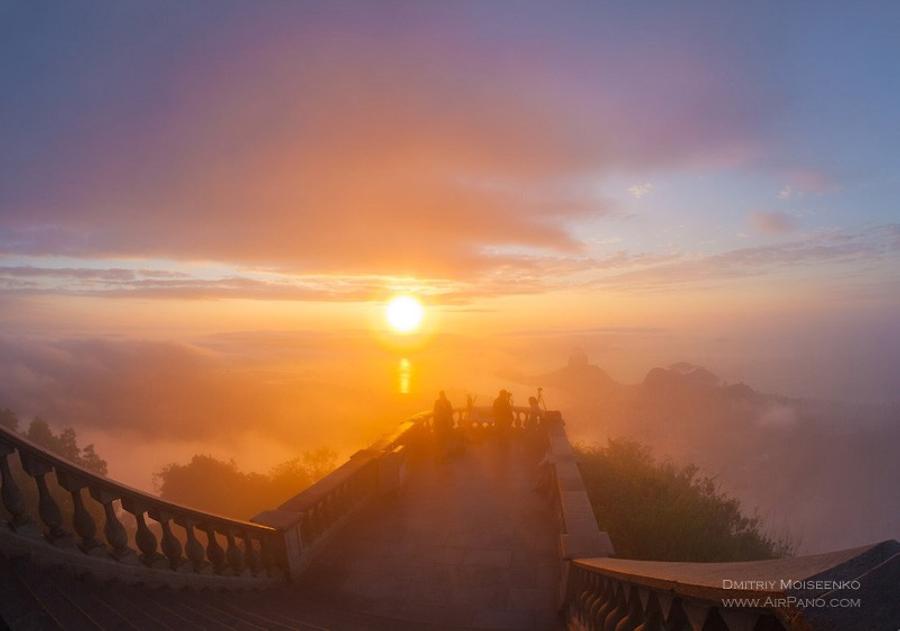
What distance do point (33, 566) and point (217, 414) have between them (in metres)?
178

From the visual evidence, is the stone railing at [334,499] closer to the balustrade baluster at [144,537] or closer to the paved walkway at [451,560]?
the paved walkway at [451,560]

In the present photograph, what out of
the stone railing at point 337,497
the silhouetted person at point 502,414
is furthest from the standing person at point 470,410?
the stone railing at point 337,497

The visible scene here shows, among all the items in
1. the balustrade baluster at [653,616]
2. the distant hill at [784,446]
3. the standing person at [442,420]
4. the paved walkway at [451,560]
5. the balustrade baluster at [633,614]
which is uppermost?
the balustrade baluster at [653,616]

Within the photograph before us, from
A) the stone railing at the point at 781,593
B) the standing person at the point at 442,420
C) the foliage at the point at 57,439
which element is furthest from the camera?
the foliage at the point at 57,439

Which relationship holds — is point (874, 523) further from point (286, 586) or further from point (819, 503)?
point (286, 586)

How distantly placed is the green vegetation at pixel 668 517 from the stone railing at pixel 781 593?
8071mm

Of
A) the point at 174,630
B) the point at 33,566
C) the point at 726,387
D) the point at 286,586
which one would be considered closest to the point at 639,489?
the point at 286,586

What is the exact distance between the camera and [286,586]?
7285mm

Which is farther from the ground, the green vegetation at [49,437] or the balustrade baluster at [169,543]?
the balustrade baluster at [169,543]

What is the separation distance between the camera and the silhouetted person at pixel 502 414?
17281 millimetres

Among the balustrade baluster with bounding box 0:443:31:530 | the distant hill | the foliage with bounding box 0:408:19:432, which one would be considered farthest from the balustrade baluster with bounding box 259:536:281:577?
the distant hill

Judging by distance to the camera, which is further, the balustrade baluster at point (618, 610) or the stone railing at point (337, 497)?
the stone railing at point (337, 497)

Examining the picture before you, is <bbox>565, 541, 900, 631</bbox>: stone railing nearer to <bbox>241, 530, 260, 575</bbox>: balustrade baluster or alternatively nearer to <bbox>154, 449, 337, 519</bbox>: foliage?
<bbox>241, 530, 260, 575</bbox>: balustrade baluster

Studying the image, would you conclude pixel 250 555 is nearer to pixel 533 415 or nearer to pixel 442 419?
pixel 442 419
